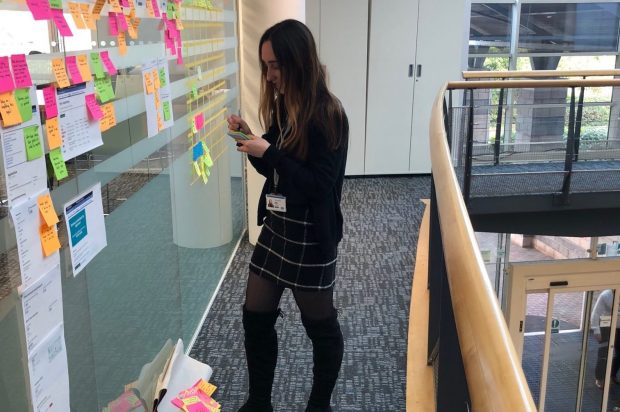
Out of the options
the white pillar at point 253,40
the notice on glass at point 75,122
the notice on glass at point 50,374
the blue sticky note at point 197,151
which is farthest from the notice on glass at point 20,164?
the white pillar at point 253,40

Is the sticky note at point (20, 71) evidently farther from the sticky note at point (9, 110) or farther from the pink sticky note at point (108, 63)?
the pink sticky note at point (108, 63)

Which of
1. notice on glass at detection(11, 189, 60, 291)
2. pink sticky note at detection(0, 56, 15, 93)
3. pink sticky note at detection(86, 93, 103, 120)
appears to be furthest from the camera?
pink sticky note at detection(86, 93, 103, 120)

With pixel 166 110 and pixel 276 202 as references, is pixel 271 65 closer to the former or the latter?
pixel 276 202

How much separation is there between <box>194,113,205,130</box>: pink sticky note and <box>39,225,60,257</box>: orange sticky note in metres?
1.51

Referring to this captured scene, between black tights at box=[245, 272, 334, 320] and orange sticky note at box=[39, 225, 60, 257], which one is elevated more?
orange sticky note at box=[39, 225, 60, 257]

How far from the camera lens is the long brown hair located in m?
1.90

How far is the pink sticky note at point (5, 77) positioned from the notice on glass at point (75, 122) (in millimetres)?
223

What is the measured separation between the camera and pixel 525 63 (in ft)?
23.0

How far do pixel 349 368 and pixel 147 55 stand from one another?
1680mm

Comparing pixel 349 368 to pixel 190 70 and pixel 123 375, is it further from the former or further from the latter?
pixel 190 70

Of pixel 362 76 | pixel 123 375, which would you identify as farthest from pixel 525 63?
pixel 123 375

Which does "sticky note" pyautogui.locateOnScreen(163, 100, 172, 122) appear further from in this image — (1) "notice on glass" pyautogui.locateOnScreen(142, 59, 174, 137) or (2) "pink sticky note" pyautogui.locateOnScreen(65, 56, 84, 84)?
(2) "pink sticky note" pyautogui.locateOnScreen(65, 56, 84, 84)

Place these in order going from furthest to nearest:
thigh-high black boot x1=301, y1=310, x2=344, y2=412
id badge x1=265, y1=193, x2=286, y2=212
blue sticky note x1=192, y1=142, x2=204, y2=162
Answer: blue sticky note x1=192, y1=142, x2=204, y2=162
thigh-high black boot x1=301, y1=310, x2=344, y2=412
id badge x1=265, y1=193, x2=286, y2=212

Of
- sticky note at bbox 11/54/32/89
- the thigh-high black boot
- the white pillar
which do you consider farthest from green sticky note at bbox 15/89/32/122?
the white pillar
